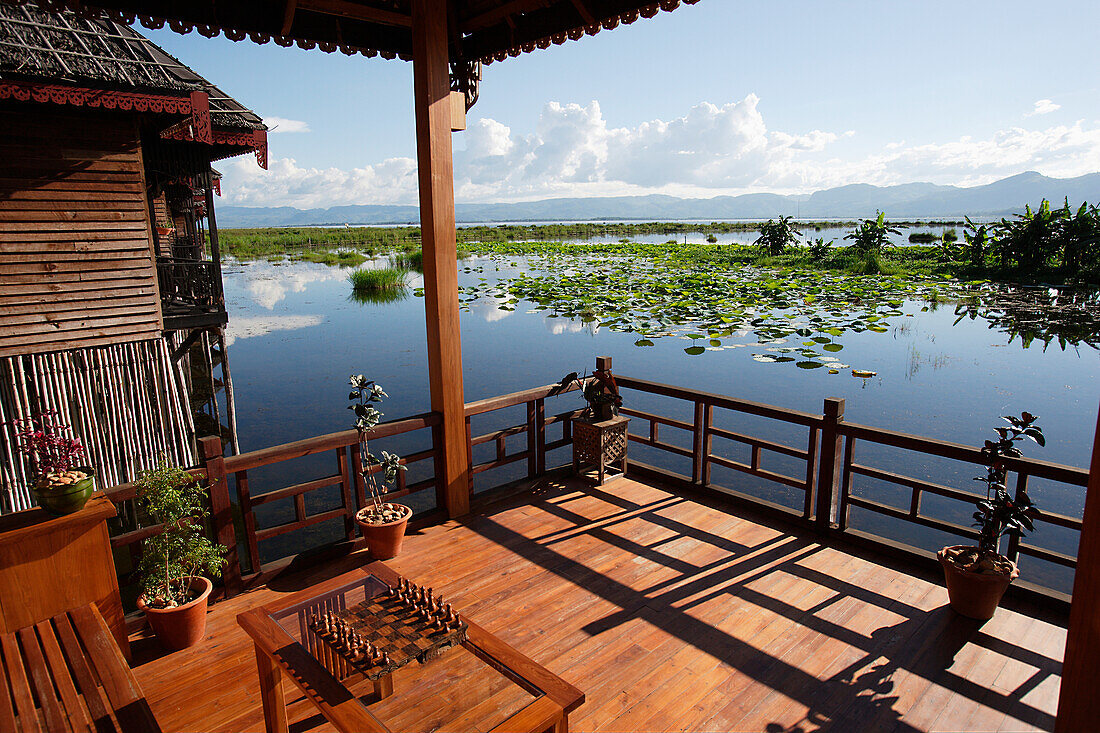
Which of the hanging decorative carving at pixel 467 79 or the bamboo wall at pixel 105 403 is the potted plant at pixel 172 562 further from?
the bamboo wall at pixel 105 403

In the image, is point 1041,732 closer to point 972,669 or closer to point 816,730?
point 972,669

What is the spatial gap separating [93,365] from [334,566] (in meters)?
5.05

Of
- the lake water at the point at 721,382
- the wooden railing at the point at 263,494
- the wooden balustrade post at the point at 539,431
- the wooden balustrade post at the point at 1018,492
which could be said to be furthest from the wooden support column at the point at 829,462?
the lake water at the point at 721,382

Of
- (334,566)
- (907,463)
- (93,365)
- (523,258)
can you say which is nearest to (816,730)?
(334,566)

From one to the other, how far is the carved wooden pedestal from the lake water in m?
3.81

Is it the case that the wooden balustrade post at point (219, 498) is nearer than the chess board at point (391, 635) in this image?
No

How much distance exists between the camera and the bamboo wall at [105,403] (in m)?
6.30

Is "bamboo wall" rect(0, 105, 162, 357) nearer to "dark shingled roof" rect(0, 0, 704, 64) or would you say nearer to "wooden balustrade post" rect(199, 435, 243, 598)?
"dark shingled roof" rect(0, 0, 704, 64)

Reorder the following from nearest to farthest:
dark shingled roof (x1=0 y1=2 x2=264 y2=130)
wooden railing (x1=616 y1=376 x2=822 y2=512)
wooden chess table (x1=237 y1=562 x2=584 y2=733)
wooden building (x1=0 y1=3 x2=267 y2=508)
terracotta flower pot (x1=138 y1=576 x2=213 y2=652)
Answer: wooden chess table (x1=237 y1=562 x2=584 y2=733)
terracotta flower pot (x1=138 y1=576 x2=213 y2=652)
wooden railing (x1=616 y1=376 x2=822 y2=512)
dark shingled roof (x1=0 y1=2 x2=264 y2=130)
wooden building (x1=0 y1=3 x2=267 y2=508)

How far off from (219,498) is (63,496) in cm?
70

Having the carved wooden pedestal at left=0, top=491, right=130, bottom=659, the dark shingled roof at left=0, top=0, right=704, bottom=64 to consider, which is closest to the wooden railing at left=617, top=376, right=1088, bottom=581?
the dark shingled roof at left=0, top=0, right=704, bottom=64

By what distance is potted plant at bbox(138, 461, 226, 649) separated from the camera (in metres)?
2.80

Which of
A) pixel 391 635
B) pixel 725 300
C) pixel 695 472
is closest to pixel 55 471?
pixel 391 635

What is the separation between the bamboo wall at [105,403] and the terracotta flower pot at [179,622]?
388 cm
